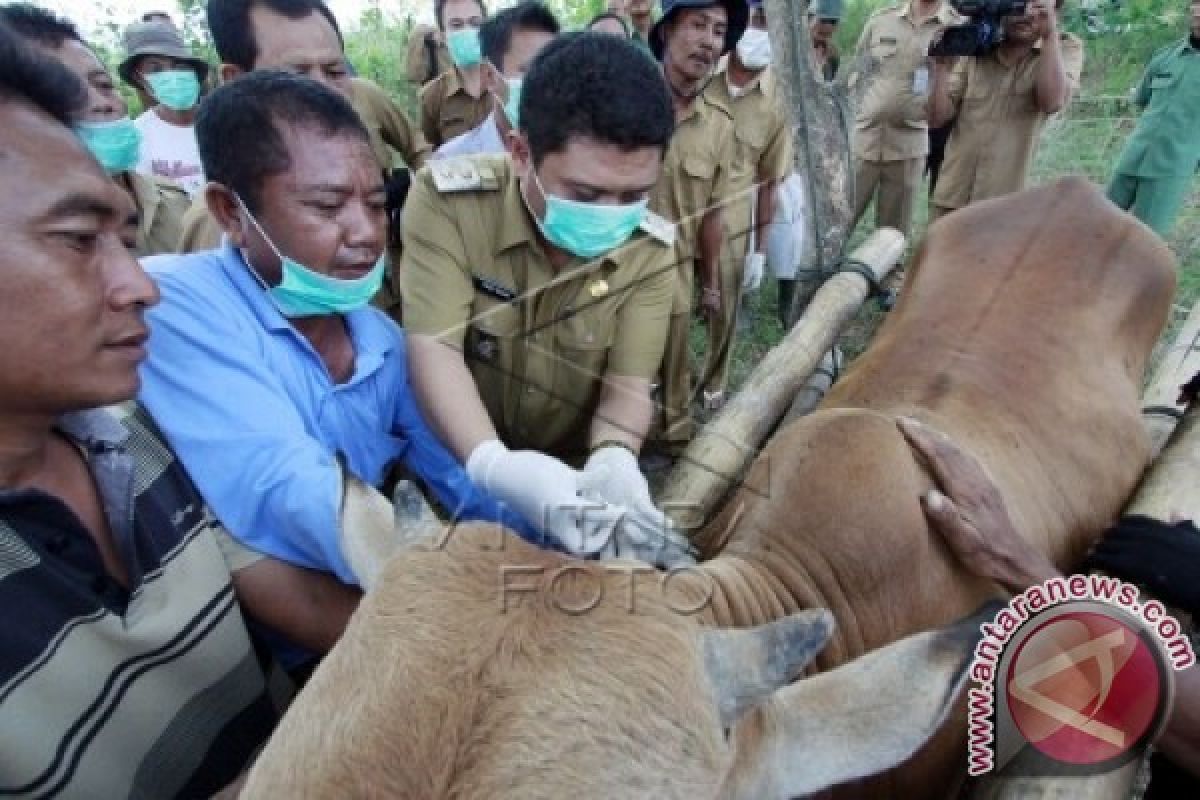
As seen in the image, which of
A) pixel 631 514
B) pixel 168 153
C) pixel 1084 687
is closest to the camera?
pixel 1084 687

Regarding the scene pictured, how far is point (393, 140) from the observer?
5.09m

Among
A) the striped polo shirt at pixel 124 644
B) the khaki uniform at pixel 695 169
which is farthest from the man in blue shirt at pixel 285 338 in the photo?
the khaki uniform at pixel 695 169

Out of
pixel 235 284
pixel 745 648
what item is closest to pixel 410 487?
pixel 745 648

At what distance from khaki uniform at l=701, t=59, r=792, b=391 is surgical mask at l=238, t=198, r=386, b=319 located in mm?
2956

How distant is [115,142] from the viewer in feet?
12.6

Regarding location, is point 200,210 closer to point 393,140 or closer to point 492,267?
point 492,267

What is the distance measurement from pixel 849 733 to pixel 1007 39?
608 centimetres

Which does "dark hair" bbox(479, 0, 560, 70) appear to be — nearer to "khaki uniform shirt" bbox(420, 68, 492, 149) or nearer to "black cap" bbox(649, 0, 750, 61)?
"black cap" bbox(649, 0, 750, 61)

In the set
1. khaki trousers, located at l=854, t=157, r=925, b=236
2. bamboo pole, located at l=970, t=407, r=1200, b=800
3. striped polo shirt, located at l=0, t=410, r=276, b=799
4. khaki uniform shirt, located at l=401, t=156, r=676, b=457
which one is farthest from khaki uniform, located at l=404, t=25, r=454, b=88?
bamboo pole, located at l=970, t=407, r=1200, b=800

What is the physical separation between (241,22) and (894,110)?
5.67 meters

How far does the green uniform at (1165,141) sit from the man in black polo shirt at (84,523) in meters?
7.80

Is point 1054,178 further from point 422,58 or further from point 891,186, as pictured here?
point 422,58

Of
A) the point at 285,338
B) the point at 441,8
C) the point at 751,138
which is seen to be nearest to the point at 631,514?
the point at 285,338

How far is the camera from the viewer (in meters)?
5.73
